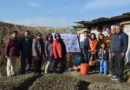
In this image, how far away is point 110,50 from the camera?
580 inches

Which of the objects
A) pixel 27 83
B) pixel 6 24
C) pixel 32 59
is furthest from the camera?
pixel 6 24

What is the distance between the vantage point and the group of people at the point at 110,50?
13898 mm

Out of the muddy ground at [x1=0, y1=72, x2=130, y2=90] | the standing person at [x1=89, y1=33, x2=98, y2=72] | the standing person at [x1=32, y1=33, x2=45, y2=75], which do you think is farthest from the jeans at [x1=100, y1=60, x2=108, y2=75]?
the muddy ground at [x1=0, y1=72, x2=130, y2=90]

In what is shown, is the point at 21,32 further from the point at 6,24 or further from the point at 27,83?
the point at 27,83

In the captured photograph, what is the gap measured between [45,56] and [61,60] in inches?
40.1

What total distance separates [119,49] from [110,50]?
857mm

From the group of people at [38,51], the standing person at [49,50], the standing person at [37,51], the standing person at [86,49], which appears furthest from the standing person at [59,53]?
the standing person at [86,49]

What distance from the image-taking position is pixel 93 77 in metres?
15.8

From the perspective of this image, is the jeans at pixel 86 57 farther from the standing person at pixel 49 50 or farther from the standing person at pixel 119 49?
the standing person at pixel 119 49

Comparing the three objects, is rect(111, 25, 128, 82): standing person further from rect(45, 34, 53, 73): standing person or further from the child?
rect(45, 34, 53, 73): standing person

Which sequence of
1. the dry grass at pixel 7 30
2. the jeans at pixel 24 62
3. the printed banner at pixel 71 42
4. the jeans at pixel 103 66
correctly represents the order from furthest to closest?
the printed banner at pixel 71 42 → the dry grass at pixel 7 30 → the jeans at pixel 24 62 → the jeans at pixel 103 66

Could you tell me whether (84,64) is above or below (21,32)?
below

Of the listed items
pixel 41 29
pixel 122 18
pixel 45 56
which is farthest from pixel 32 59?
pixel 41 29

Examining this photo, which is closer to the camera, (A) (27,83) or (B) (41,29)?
(A) (27,83)
